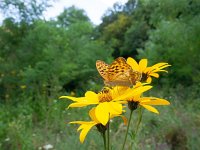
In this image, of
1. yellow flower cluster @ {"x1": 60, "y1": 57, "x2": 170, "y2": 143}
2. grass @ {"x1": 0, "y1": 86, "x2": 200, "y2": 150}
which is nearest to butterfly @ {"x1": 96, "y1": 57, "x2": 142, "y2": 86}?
yellow flower cluster @ {"x1": 60, "y1": 57, "x2": 170, "y2": 143}

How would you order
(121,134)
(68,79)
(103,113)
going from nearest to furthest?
(103,113)
(121,134)
(68,79)

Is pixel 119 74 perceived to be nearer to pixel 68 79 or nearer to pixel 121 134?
pixel 121 134

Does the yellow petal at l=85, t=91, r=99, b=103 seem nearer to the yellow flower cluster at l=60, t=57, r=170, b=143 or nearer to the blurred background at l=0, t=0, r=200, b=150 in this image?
the yellow flower cluster at l=60, t=57, r=170, b=143

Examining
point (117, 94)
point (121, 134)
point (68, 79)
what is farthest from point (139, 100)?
point (68, 79)

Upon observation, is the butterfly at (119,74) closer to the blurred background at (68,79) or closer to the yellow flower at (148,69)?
the yellow flower at (148,69)

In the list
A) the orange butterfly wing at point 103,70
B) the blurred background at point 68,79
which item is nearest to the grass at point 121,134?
the blurred background at point 68,79
